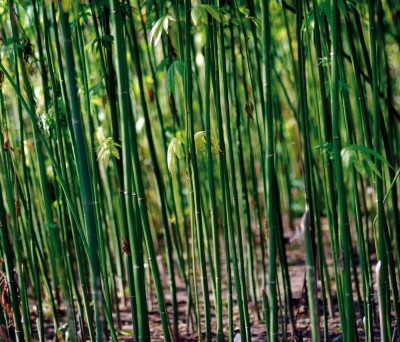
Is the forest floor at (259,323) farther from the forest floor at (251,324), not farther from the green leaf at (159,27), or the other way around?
the green leaf at (159,27)

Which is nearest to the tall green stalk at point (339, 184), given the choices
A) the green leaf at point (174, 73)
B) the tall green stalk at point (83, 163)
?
the green leaf at point (174, 73)

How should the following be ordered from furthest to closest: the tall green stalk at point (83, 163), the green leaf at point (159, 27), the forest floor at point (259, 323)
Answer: the forest floor at point (259, 323) → the green leaf at point (159, 27) → the tall green stalk at point (83, 163)

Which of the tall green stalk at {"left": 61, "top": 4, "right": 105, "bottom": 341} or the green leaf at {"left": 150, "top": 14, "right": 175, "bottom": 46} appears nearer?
the tall green stalk at {"left": 61, "top": 4, "right": 105, "bottom": 341}

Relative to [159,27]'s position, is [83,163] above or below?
Result: below

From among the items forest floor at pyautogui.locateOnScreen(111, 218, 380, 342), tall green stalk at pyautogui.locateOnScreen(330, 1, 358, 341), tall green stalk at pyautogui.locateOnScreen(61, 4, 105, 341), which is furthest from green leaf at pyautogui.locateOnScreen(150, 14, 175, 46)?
forest floor at pyautogui.locateOnScreen(111, 218, 380, 342)

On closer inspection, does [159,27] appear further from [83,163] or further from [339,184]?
[339,184]

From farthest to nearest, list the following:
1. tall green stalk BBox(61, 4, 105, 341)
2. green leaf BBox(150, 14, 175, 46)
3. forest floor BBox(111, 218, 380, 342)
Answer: forest floor BBox(111, 218, 380, 342) → green leaf BBox(150, 14, 175, 46) → tall green stalk BBox(61, 4, 105, 341)

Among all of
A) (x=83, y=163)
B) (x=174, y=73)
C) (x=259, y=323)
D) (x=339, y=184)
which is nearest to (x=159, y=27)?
(x=174, y=73)

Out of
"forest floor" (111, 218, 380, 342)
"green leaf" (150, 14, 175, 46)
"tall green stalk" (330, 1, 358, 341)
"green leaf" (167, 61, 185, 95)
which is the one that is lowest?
"forest floor" (111, 218, 380, 342)

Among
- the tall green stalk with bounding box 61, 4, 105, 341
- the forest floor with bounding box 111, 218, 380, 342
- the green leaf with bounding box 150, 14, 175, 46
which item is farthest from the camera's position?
the forest floor with bounding box 111, 218, 380, 342

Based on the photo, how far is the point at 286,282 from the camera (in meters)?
2.10

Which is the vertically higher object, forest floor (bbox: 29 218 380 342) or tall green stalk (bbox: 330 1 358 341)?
tall green stalk (bbox: 330 1 358 341)

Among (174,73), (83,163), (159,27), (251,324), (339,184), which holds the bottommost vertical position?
(251,324)

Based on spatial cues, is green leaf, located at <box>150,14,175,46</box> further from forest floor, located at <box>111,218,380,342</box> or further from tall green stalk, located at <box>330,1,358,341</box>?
forest floor, located at <box>111,218,380,342</box>
